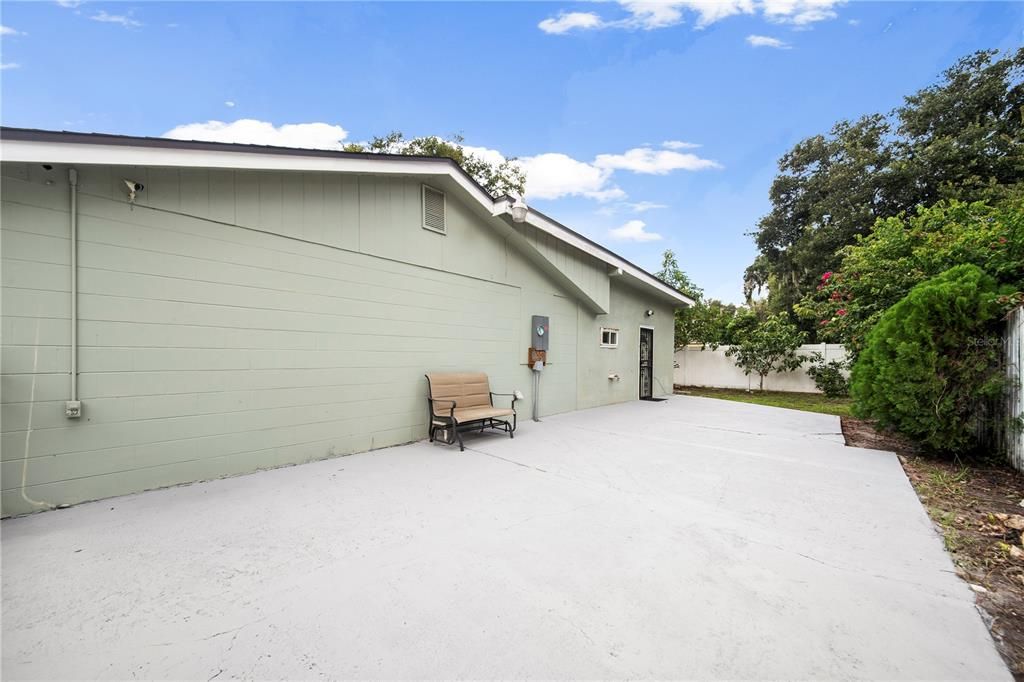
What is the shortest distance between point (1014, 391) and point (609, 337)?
6.54 meters

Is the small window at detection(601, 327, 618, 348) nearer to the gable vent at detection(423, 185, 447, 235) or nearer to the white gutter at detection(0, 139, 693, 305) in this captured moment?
the white gutter at detection(0, 139, 693, 305)

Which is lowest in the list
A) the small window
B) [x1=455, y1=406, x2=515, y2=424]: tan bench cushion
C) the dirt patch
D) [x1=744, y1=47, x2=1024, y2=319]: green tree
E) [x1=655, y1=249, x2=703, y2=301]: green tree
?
the dirt patch

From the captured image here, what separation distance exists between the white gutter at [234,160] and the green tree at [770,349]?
979 cm

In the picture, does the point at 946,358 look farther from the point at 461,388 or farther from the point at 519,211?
the point at 461,388

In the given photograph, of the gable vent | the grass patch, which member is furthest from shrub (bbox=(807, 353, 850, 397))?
the gable vent

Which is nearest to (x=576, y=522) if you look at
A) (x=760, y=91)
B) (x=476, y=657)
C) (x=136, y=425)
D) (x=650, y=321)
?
(x=476, y=657)

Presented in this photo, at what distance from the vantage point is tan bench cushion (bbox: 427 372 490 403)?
5613mm

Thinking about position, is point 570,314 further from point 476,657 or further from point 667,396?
point 476,657

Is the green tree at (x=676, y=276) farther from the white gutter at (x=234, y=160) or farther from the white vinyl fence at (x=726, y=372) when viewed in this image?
the white gutter at (x=234, y=160)

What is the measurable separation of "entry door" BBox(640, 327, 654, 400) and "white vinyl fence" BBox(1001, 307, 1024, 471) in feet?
23.8

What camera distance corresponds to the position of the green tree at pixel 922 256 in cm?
489

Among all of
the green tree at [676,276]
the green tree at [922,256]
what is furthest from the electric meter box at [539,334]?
the green tree at [676,276]

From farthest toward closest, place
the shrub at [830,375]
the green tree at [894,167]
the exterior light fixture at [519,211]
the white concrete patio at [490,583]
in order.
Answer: the green tree at [894,167]
the shrub at [830,375]
the exterior light fixture at [519,211]
the white concrete patio at [490,583]

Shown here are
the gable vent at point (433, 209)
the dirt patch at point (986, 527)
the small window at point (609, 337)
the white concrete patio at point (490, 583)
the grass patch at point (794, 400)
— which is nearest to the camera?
the white concrete patio at point (490, 583)
